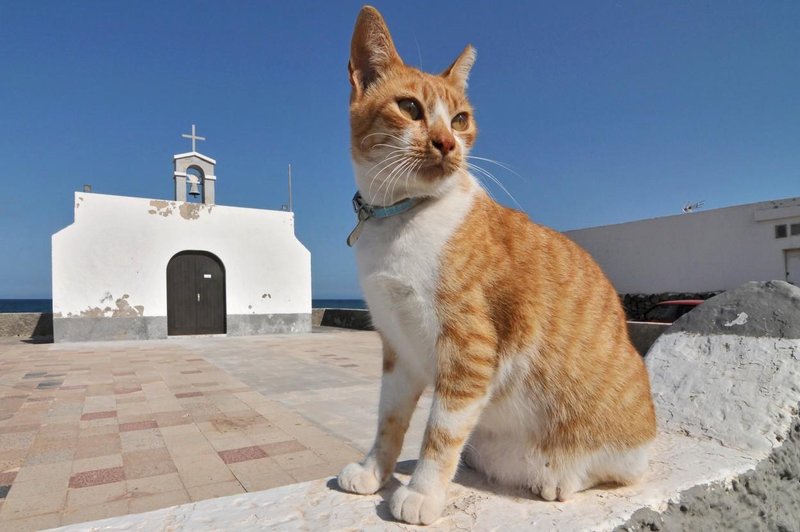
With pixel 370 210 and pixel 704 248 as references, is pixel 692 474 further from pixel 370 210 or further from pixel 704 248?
pixel 704 248

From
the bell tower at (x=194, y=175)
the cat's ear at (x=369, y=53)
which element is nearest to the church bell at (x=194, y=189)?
the bell tower at (x=194, y=175)

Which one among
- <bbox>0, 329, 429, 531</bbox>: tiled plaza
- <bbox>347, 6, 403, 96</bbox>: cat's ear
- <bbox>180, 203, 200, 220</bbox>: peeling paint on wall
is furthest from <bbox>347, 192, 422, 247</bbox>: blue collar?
<bbox>180, 203, 200, 220</bbox>: peeling paint on wall

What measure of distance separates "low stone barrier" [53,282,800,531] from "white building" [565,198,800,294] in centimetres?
1094

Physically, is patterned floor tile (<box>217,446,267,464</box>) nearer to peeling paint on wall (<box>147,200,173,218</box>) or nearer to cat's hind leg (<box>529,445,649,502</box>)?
cat's hind leg (<box>529,445,649,502</box>)

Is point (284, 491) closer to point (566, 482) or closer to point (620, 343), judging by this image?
point (566, 482)

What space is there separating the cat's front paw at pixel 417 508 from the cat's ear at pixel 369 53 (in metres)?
1.30

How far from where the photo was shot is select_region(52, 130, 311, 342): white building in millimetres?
11297

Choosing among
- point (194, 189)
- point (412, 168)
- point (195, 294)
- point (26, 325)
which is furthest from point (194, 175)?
point (412, 168)

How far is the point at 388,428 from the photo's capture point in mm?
1594

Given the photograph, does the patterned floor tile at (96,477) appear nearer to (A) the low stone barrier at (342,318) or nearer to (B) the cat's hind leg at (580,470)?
(B) the cat's hind leg at (580,470)

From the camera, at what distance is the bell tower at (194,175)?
1305 centimetres

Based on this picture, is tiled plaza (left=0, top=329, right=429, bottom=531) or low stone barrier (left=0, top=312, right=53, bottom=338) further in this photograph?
low stone barrier (left=0, top=312, right=53, bottom=338)

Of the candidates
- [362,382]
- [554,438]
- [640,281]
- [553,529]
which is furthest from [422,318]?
[640,281]

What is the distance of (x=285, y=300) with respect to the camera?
14164 mm
